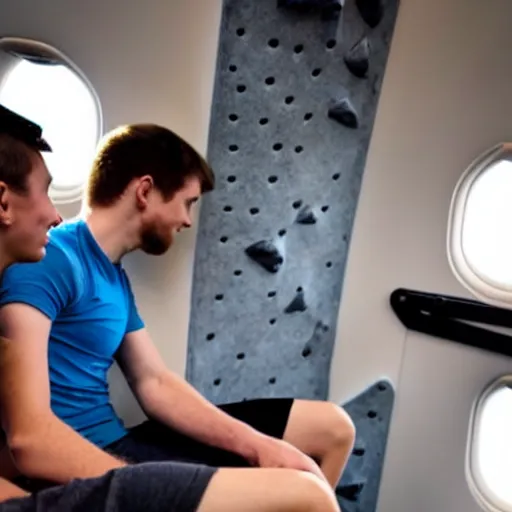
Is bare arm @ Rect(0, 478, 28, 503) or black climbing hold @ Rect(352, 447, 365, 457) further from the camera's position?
black climbing hold @ Rect(352, 447, 365, 457)

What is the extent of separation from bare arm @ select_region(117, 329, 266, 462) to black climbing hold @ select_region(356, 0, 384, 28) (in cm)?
86

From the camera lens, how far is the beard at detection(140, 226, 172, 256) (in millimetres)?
1633

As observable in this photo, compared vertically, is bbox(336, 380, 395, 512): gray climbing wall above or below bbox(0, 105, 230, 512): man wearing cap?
below

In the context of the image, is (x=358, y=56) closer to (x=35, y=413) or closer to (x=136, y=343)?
(x=136, y=343)

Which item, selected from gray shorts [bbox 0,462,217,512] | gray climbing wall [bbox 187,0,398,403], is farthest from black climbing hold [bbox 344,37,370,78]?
gray shorts [bbox 0,462,217,512]

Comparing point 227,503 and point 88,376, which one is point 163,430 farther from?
point 227,503

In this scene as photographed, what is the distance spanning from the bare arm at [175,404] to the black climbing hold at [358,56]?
76 cm

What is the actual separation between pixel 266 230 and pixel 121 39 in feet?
1.77

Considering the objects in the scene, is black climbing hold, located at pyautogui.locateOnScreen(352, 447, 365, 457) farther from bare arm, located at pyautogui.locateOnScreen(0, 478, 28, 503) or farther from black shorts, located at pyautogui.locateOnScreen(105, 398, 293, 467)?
bare arm, located at pyautogui.locateOnScreen(0, 478, 28, 503)

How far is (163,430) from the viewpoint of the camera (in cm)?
171

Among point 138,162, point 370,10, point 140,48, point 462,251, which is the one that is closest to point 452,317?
point 462,251

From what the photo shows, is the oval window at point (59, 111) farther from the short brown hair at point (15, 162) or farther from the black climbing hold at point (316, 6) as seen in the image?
the short brown hair at point (15, 162)

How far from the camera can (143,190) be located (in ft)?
5.24

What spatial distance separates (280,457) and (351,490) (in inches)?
25.0
